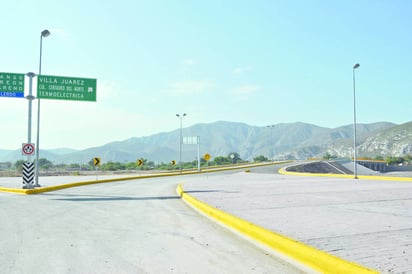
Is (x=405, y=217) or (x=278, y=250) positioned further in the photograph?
(x=405, y=217)

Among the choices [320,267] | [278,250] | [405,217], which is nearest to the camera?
[320,267]

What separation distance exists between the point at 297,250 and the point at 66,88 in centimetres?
2336

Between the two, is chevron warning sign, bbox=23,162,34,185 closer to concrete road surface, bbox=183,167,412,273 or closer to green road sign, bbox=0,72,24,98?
green road sign, bbox=0,72,24,98

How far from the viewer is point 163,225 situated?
8.92m

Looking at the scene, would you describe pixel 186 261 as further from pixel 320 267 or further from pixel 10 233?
pixel 10 233

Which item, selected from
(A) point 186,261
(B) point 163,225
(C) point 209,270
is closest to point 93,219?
(B) point 163,225

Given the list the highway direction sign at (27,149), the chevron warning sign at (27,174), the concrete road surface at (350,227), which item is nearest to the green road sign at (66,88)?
the highway direction sign at (27,149)

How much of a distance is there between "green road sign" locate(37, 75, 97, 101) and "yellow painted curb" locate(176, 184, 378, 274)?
776 inches

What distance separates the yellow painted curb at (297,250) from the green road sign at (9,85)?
64.3 feet

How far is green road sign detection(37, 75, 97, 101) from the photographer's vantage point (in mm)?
24500

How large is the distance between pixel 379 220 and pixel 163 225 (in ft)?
16.2

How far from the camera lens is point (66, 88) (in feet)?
84.1

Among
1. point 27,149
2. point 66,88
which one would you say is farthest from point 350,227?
point 66,88

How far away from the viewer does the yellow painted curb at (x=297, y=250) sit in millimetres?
4708
